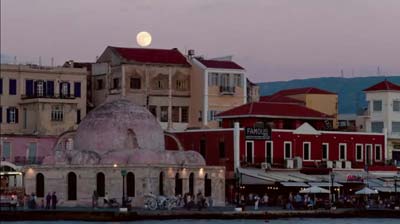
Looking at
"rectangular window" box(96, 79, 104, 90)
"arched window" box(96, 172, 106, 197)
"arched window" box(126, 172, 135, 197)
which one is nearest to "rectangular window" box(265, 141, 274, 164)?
"arched window" box(126, 172, 135, 197)

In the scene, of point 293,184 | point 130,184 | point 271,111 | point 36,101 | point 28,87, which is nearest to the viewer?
point 130,184

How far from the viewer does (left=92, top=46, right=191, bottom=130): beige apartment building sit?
10812 centimetres

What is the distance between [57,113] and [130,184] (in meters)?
19.9

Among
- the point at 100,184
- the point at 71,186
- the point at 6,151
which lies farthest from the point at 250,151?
the point at 6,151

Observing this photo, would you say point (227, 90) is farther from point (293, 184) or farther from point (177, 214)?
point (177, 214)

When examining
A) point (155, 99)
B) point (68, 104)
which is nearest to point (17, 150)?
point (68, 104)

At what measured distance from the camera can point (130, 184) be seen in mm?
85625

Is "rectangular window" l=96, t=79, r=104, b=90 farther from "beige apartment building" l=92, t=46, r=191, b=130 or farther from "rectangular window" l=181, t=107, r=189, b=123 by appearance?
"rectangular window" l=181, t=107, r=189, b=123

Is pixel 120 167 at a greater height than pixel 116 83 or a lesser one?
lesser

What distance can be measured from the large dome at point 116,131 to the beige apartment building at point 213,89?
59.9 ft

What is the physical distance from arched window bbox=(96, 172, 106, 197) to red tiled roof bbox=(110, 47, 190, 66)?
2384 cm

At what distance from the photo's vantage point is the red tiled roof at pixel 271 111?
99812 mm

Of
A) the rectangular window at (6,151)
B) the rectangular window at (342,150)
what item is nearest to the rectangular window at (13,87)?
the rectangular window at (6,151)

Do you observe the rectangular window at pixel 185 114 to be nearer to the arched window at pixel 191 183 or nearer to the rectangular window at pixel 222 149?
the rectangular window at pixel 222 149
